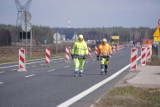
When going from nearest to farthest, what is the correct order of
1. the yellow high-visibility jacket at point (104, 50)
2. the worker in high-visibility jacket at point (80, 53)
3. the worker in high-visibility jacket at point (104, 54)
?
the worker in high-visibility jacket at point (80, 53)
the worker in high-visibility jacket at point (104, 54)
the yellow high-visibility jacket at point (104, 50)

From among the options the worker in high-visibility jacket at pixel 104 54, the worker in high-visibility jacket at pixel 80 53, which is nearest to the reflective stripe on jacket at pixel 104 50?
the worker in high-visibility jacket at pixel 104 54

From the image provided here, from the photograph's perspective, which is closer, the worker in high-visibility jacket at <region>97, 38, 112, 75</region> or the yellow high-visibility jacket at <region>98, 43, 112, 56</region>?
the worker in high-visibility jacket at <region>97, 38, 112, 75</region>

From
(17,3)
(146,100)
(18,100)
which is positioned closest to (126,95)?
(146,100)

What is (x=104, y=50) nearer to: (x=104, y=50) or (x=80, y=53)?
(x=104, y=50)

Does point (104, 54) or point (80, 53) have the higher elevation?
point (80, 53)

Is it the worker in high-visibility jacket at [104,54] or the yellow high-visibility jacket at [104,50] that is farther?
the yellow high-visibility jacket at [104,50]

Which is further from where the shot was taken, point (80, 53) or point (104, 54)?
point (104, 54)

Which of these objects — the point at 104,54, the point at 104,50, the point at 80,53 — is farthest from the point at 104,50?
the point at 80,53

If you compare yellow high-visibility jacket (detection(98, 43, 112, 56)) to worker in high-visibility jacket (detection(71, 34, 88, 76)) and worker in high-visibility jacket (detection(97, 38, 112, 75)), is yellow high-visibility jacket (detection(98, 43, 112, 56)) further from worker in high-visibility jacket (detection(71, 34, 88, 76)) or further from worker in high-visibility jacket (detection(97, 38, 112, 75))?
worker in high-visibility jacket (detection(71, 34, 88, 76))

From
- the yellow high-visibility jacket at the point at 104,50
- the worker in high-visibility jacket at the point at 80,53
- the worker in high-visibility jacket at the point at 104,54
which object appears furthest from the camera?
the yellow high-visibility jacket at the point at 104,50

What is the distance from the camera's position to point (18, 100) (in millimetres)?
11125

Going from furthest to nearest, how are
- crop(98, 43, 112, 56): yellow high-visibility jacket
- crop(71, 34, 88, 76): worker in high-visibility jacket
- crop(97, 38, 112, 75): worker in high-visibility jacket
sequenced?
crop(98, 43, 112, 56): yellow high-visibility jacket, crop(97, 38, 112, 75): worker in high-visibility jacket, crop(71, 34, 88, 76): worker in high-visibility jacket

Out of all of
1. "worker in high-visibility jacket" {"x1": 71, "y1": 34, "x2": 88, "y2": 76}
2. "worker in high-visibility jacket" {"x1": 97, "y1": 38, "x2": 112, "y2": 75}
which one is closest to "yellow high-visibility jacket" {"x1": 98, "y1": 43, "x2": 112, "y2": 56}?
"worker in high-visibility jacket" {"x1": 97, "y1": 38, "x2": 112, "y2": 75}

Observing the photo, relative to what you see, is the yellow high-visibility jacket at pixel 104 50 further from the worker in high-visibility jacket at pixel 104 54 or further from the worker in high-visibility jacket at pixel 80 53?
the worker in high-visibility jacket at pixel 80 53
